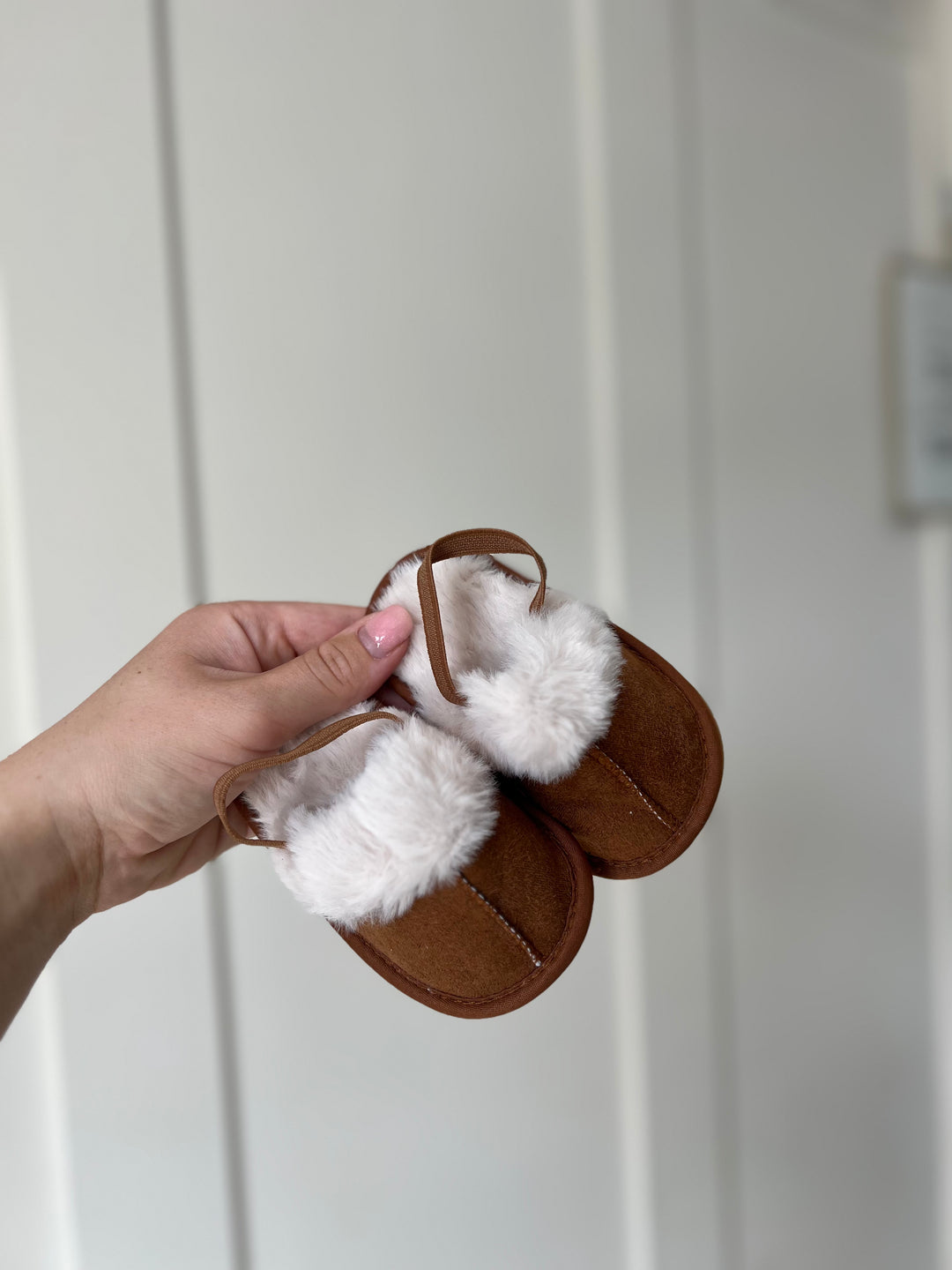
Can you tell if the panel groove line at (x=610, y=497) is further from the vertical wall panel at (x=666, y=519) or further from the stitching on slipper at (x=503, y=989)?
the stitching on slipper at (x=503, y=989)

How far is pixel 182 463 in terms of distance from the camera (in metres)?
0.92

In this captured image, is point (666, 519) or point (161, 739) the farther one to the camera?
point (666, 519)

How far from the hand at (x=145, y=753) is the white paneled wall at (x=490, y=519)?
0.63 feet

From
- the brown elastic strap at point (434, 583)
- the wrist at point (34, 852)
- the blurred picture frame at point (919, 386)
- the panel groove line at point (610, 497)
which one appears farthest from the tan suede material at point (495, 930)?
the blurred picture frame at point (919, 386)

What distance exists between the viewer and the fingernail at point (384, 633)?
0.67 m

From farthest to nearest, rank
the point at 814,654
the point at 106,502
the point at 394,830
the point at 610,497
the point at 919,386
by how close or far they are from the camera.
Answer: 1. the point at 919,386
2. the point at 814,654
3. the point at 610,497
4. the point at 106,502
5. the point at 394,830

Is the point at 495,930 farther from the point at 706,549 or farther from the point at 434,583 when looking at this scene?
the point at 706,549

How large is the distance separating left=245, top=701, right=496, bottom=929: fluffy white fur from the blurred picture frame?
53.4 inches

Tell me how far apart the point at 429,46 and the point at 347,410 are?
1.45 ft

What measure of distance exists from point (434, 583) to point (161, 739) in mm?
227

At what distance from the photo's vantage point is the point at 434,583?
2.04 feet

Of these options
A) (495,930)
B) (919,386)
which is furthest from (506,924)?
(919,386)

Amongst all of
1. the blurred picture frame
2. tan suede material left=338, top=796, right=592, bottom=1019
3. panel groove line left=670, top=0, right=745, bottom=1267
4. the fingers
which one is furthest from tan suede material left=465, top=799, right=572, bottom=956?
the blurred picture frame

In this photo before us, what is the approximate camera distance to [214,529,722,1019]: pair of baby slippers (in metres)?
0.59
